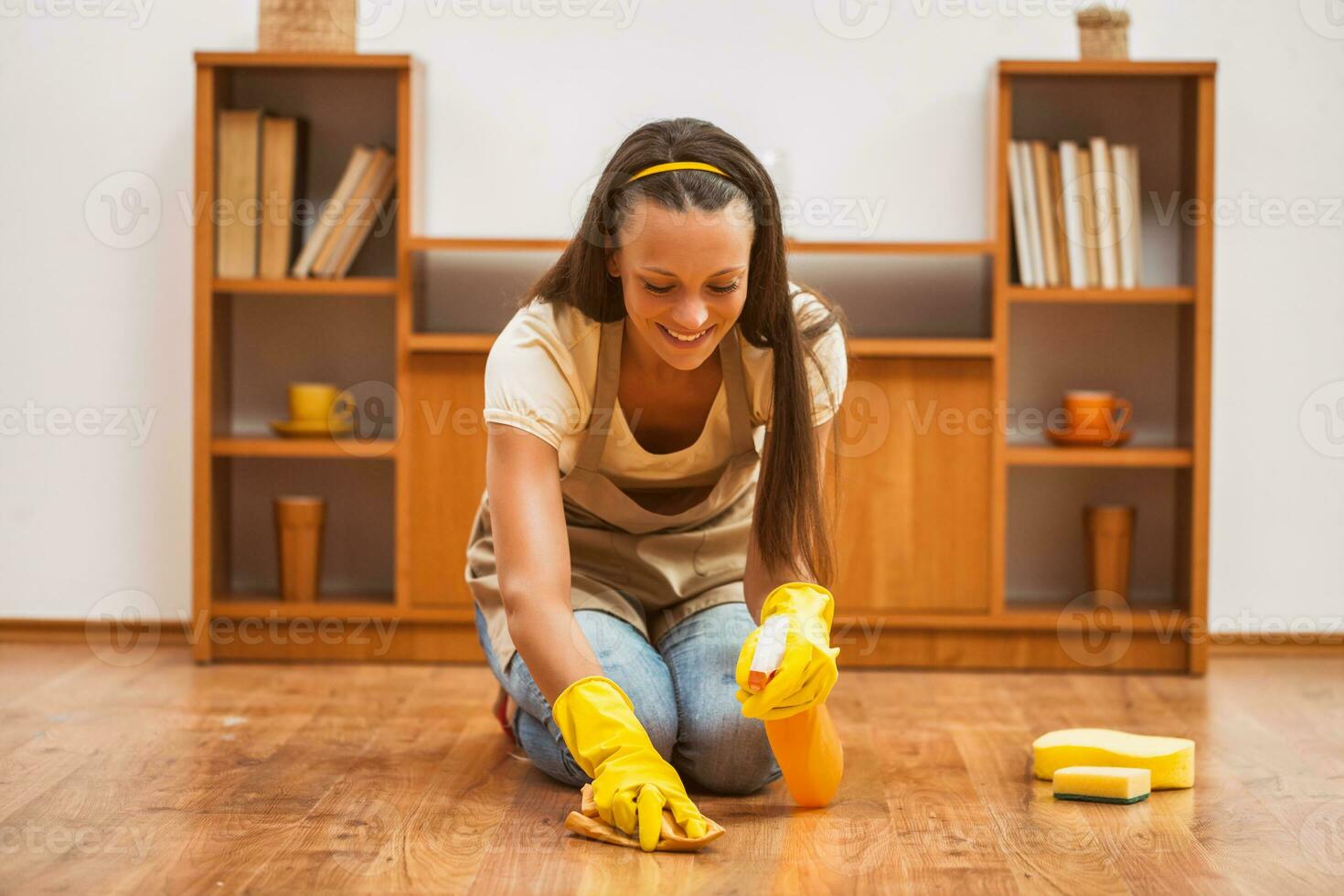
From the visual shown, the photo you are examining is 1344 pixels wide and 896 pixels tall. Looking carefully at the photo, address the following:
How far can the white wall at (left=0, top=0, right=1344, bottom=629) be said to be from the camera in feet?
8.65

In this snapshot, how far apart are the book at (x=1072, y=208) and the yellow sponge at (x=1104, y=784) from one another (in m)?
1.12

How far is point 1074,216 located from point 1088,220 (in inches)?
1.2

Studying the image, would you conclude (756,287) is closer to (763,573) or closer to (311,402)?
(763,573)

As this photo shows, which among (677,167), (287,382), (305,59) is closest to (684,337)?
(677,167)

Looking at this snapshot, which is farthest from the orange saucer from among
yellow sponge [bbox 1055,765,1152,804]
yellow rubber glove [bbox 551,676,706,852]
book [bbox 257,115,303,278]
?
book [bbox 257,115,303,278]

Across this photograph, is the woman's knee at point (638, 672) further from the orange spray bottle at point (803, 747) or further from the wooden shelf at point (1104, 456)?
the wooden shelf at point (1104, 456)

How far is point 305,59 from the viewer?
8.05 ft

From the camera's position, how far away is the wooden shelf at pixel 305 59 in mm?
2449

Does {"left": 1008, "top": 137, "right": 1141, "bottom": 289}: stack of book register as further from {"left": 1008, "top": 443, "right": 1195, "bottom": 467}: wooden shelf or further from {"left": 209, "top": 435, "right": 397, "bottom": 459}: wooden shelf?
{"left": 209, "top": 435, "right": 397, "bottom": 459}: wooden shelf

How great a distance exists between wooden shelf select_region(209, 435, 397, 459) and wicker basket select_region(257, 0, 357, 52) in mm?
715

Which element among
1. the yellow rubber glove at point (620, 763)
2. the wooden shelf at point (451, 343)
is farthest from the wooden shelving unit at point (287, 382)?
the yellow rubber glove at point (620, 763)

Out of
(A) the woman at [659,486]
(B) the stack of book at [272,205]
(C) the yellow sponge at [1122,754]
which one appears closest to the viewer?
(A) the woman at [659,486]

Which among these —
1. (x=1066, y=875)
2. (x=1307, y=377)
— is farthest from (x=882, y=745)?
(x=1307, y=377)

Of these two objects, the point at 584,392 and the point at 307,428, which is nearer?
the point at 584,392
